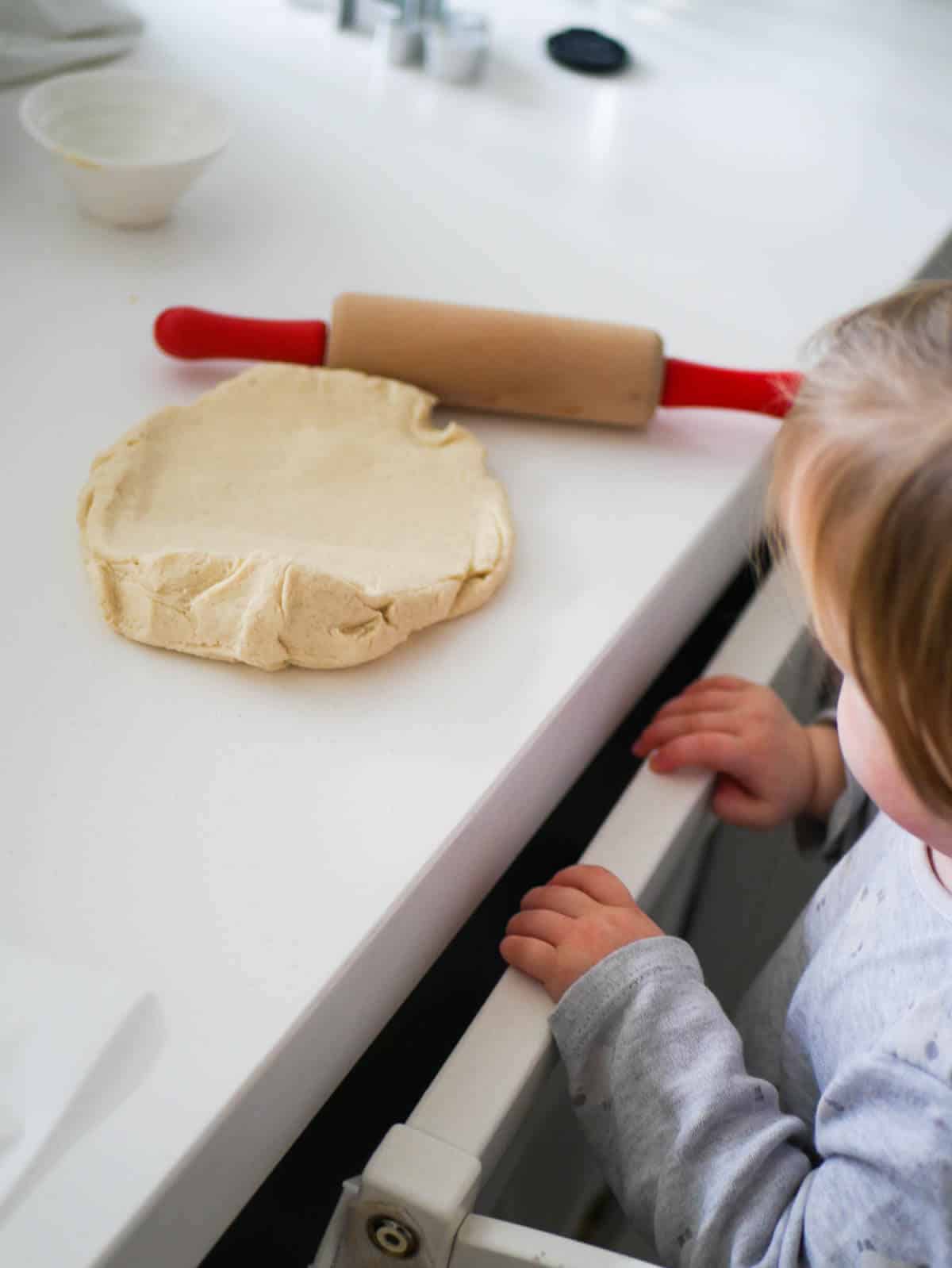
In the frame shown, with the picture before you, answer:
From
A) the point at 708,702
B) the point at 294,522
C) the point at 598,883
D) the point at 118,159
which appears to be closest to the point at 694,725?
the point at 708,702

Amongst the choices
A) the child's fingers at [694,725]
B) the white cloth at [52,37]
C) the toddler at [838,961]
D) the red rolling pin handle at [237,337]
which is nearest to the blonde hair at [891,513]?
the toddler at [838,961]

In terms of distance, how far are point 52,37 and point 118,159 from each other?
0.84 ft

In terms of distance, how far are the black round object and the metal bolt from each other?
1086 mm

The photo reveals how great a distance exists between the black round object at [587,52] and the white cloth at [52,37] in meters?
0.42

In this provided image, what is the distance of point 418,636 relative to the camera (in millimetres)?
662

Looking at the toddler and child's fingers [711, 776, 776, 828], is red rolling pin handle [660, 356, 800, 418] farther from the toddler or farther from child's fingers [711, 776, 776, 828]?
child's fingers [711, 776, 776, 828]

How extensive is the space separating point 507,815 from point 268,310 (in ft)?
1.38

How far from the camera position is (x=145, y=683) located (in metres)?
0.61

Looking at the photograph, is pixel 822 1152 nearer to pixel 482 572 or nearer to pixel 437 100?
pixel 482 572

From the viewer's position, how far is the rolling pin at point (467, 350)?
0.78 metres

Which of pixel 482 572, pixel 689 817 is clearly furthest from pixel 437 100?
pixel 689 817

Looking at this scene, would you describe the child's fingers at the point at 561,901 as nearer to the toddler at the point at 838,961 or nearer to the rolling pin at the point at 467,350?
the toddler at the point at 838,961

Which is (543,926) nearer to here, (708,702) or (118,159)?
(708,702)

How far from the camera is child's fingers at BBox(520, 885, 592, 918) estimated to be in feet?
2.08
